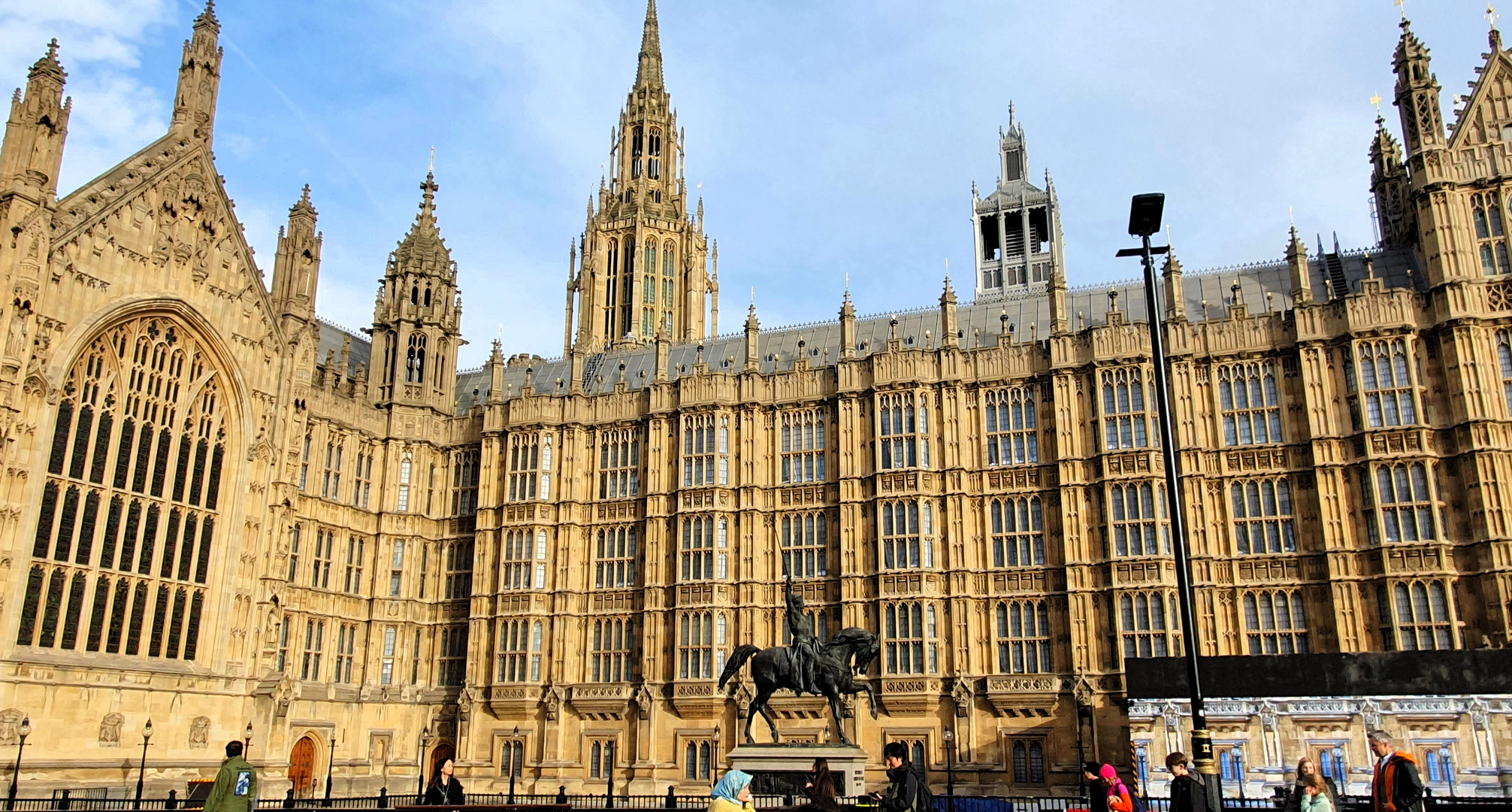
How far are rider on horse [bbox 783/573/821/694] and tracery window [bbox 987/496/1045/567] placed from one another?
17.5m

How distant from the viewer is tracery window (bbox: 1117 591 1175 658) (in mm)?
40844

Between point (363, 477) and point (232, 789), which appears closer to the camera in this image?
point (232, 789)

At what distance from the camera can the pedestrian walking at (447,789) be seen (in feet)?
66.3

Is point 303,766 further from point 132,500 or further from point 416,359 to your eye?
point 416,359

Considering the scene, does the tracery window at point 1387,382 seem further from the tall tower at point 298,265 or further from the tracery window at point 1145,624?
the tall tower at point 298,265

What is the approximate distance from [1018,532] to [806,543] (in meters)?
8.78

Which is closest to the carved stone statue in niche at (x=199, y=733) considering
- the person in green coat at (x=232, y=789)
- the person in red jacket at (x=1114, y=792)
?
the person in green coat at (x=232, y=789)

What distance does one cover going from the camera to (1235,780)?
1398 inches

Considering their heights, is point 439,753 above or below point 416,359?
below

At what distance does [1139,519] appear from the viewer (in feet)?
138

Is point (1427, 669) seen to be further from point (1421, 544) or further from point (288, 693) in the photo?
point (288, 693)

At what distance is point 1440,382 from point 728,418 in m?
27.2

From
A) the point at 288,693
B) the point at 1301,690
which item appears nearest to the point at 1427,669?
the point at 1301,690

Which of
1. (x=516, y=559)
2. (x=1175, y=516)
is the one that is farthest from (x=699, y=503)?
(x=1175, y=516)
